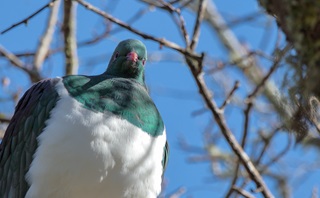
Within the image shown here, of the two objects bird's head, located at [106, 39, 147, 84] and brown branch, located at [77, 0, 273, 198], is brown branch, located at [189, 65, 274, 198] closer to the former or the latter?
brown branch, located at [77, 0, 273, 198]

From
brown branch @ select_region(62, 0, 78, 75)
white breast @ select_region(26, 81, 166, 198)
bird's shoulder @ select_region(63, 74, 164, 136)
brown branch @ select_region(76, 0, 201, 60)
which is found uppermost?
brown branch @ select_region(62, 0, 78, 75)

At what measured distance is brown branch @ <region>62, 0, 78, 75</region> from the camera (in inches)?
206

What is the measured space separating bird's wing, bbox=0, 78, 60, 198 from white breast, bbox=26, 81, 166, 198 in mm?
115

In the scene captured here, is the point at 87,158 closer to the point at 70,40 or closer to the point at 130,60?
the point at 130,60

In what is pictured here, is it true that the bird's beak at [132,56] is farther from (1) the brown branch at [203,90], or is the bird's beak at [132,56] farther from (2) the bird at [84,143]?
(1) the brown branch at [203,90]

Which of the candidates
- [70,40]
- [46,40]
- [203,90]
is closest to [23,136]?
[203,90]

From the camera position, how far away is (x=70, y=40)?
532 cm

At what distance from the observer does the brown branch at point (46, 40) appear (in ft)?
18.2

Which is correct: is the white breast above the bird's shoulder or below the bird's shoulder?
below

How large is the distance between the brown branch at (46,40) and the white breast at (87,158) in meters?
1.98

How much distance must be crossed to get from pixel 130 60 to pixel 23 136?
2.72 ft

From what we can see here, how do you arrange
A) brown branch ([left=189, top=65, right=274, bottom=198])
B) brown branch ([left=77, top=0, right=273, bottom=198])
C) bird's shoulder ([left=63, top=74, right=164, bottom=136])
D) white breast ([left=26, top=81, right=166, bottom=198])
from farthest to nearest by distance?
brown branch ([left=189, top=65, right=274, bottom=198]) < brown branch ([left=77, top=0, right=273, bottom=198]) < bird's shoulder ([left=63, top=74, right=164, bottom=136]) < white breast ([left=26, top=81, right=166, bottom=198])

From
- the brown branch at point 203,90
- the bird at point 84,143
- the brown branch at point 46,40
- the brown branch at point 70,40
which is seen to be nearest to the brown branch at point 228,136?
the brown branch at point 203,90

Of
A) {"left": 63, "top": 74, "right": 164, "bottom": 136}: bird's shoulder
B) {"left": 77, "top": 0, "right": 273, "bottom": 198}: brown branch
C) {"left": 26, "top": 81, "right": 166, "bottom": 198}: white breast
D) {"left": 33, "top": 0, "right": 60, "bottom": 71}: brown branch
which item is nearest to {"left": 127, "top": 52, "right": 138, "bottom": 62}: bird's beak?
{"left": 63, "top": 74, "right": 164, "bottom": 136}: bird's shoulder
